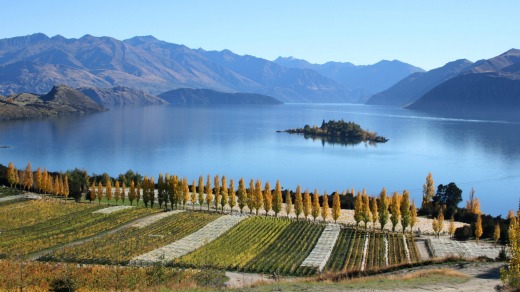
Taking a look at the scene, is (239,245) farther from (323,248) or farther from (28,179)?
(28,179)

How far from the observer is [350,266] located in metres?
48.6

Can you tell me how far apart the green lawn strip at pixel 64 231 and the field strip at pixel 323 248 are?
2371 cm

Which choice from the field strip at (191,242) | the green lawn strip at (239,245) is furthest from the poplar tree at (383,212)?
the field strip at (191,242)

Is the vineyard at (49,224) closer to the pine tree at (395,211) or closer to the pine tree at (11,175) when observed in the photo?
the pine tree at (11,175)

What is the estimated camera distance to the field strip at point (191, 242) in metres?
47.9

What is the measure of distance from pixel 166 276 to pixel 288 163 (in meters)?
99.9

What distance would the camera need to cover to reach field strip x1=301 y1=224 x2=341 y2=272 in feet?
159

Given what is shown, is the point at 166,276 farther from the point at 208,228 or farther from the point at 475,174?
the point at 475,174

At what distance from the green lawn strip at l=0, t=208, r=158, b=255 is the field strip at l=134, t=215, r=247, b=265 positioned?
10193mm

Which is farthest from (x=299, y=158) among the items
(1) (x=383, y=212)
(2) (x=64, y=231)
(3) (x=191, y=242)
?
(2) (x=64, y=231)

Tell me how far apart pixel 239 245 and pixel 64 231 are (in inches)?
786

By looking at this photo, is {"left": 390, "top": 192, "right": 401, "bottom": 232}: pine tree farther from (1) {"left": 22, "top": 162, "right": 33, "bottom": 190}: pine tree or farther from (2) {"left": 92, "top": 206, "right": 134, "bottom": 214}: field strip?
(1) {"left": 22, "top": 162, "right": 33, "bottom": 190}: pine tree

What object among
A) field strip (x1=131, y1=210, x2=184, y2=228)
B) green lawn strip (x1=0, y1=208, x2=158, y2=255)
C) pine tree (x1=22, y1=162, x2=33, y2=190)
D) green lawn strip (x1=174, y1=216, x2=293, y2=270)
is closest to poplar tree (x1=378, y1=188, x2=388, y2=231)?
green lawn strip (x1=174, y1=216, x2=293, y2=270)

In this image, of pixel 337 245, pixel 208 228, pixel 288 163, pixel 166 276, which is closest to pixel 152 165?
pixel 288 163
